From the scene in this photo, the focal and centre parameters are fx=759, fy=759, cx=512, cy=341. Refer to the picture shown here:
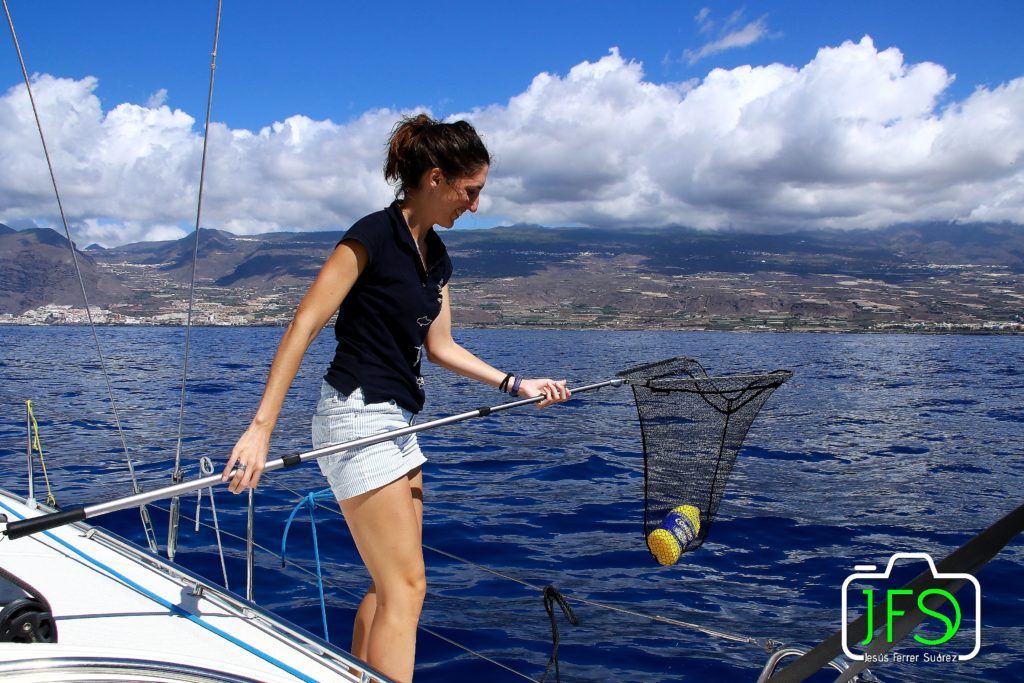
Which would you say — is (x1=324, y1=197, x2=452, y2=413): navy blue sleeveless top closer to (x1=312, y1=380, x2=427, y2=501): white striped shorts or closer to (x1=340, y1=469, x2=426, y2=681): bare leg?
(x1=312, y1=380, x2=427, y2=501): white striped shorts

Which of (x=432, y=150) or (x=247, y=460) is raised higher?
(x=432, y=150)

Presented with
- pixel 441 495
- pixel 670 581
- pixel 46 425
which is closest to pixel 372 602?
pixel 670 581

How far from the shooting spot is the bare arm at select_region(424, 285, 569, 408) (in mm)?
3555

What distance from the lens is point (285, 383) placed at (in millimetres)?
2592

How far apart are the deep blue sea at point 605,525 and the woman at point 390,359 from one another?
7.45ft

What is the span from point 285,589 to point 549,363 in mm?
43193

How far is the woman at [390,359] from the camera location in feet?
9.37

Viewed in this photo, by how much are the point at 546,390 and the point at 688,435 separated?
3.67ft

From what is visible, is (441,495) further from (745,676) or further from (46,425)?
(46,425)

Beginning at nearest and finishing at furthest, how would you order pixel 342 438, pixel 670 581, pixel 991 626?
1. pixel 342 438
2. pixel 991 626
3. pixel 670 581

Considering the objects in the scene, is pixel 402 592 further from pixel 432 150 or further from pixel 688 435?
pixel 688 435

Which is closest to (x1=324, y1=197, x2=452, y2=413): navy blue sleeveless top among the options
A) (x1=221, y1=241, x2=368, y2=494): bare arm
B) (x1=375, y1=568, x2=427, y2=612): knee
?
(x1=221, y1=241, x2=368, y2=494): bare arm

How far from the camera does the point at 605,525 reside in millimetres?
9125

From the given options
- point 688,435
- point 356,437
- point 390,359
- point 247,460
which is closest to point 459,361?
point 390,359
